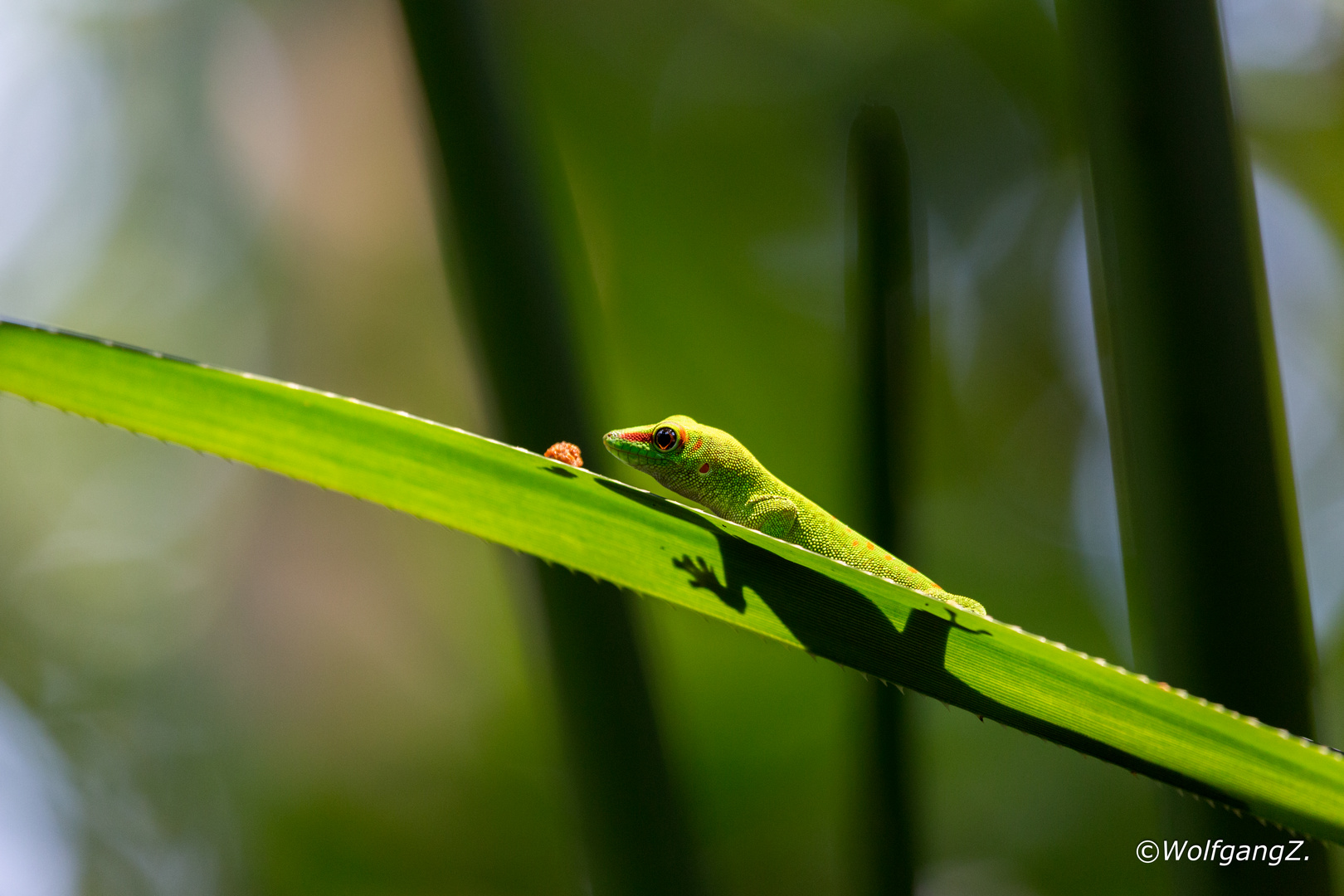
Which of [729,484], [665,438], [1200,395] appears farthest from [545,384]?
[729,484]

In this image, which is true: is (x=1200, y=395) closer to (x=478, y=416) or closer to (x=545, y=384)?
(x=545, y=384)

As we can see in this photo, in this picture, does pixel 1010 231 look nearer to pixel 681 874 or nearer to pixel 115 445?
pixel 681 874

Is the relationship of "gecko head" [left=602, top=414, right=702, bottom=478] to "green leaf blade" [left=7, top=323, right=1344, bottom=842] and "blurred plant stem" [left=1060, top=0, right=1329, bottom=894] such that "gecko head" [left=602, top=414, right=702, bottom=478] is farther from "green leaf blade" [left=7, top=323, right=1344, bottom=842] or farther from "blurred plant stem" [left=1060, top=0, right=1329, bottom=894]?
"blurred plant stem" [left=1060, top=0, right=1329, bottom=894]

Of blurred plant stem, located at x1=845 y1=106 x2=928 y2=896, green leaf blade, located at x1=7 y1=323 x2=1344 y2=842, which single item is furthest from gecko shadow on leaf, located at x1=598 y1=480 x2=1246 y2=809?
blurred plant stem, located at x1=845 y1=106 x2=928 y2=896

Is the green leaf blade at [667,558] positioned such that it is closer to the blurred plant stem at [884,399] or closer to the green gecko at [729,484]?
the blurred plant stem at [884,399]

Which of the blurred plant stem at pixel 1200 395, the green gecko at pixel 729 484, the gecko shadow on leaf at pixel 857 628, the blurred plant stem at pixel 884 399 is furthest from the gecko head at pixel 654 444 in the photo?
the blurred plant stem at pixel 1200 395
